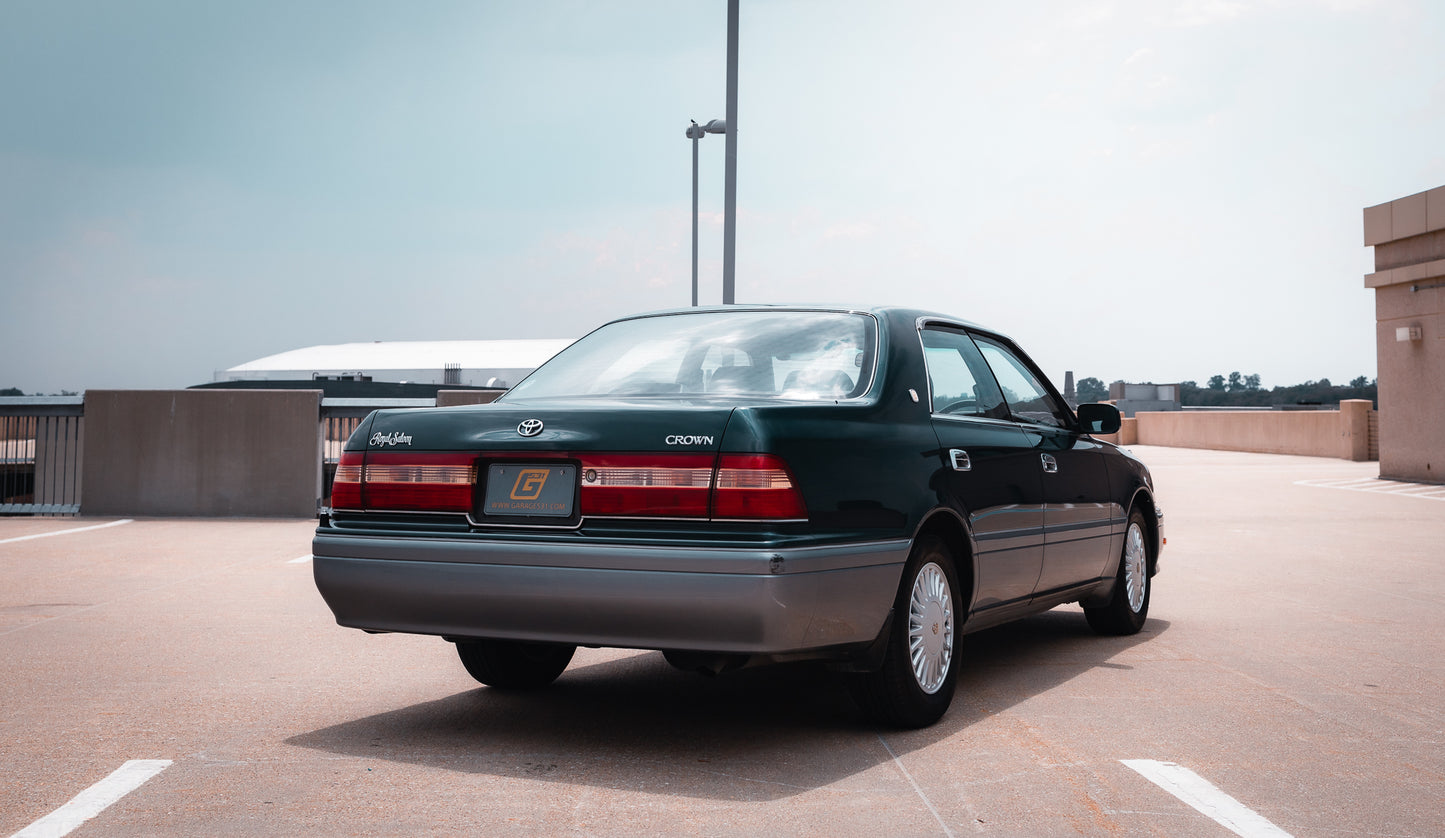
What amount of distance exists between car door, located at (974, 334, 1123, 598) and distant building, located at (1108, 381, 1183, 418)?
72568 millimetres

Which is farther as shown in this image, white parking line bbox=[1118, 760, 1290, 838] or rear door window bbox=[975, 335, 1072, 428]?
rear door window bbox=[975, 335, 1072, 428]

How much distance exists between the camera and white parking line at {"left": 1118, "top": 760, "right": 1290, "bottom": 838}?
376 cm

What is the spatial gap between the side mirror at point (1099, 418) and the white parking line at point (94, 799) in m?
4.39

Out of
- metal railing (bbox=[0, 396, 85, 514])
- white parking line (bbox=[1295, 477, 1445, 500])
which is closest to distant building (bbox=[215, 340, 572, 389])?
white parking line (bbox=[1295, 477, 1445, 500])

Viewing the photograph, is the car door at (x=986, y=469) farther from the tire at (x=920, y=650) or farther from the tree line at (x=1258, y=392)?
the tree line at (x=1258, y=392)

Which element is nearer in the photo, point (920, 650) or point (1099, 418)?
point (920, 650)

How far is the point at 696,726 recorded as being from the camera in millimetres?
5059

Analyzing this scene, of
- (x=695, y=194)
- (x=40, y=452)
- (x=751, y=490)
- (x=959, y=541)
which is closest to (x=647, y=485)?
(x=751, y=490)

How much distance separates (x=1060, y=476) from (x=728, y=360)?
1934mm

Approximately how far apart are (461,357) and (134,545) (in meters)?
74.0

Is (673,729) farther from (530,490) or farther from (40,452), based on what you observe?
(40,452)

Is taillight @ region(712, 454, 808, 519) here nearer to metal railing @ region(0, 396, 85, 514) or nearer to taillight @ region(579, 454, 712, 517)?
taillight @ region(579, 454, 712, 517)

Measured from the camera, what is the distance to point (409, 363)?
83812 mm

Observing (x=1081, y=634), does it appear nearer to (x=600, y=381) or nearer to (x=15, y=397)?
(x=600, y=381)
